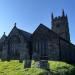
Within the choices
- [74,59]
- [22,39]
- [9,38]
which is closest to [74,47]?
[74,59]

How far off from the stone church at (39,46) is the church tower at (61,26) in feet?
65.2

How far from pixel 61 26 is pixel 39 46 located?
95.0 feet

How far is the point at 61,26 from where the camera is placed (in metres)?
77.3

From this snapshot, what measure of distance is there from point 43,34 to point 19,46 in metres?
7.90

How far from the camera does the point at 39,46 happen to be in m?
50.5

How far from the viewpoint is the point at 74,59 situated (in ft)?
187

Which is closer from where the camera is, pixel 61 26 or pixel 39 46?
pixel 39 46

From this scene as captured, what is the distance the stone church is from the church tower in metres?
19.9

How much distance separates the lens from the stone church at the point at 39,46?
4753 cm

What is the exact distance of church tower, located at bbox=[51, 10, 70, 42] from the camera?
75875 mm

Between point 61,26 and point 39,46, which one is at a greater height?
point 61,26

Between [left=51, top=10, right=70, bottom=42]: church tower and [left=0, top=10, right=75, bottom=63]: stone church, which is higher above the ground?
[left=51, top=10, right=70, bottom=42]: church tower

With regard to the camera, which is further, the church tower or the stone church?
the church tower

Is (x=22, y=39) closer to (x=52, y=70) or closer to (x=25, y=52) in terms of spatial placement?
(x=25, y=52)
